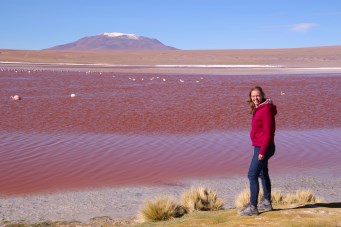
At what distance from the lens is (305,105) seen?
20.5m

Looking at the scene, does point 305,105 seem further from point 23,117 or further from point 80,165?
point 80,165

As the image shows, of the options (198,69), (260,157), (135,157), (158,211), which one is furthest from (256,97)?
(198,69)

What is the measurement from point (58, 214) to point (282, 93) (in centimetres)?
2018

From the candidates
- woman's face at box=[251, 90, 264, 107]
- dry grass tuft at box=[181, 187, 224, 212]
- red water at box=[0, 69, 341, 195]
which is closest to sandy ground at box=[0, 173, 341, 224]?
red water at box=[0, 69, 341, 195]

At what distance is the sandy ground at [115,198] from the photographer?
22.0 ft

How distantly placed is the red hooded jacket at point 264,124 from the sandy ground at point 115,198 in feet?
6.82

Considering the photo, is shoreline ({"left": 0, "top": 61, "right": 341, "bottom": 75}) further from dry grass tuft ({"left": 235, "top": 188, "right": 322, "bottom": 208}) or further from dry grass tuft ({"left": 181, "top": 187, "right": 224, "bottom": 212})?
dry grass tuft ({"left": 181, "top": 187, "right": 224, "bottom": 212})

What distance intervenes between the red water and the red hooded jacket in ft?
11.9

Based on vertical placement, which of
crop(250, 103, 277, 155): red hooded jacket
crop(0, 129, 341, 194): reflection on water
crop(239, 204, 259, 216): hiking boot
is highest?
crop(250, 103, 277, 155): red hooded jacket

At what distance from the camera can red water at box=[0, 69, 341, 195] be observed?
30.0ft

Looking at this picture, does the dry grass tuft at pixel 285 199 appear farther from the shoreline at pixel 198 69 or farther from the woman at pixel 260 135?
the shoreline at pixel 198 69

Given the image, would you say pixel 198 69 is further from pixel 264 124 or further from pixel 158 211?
pixel 264 124

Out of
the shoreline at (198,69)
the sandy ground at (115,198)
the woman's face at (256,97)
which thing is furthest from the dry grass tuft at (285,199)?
the shoreline at (198,69)

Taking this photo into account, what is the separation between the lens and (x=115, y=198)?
298 inches
